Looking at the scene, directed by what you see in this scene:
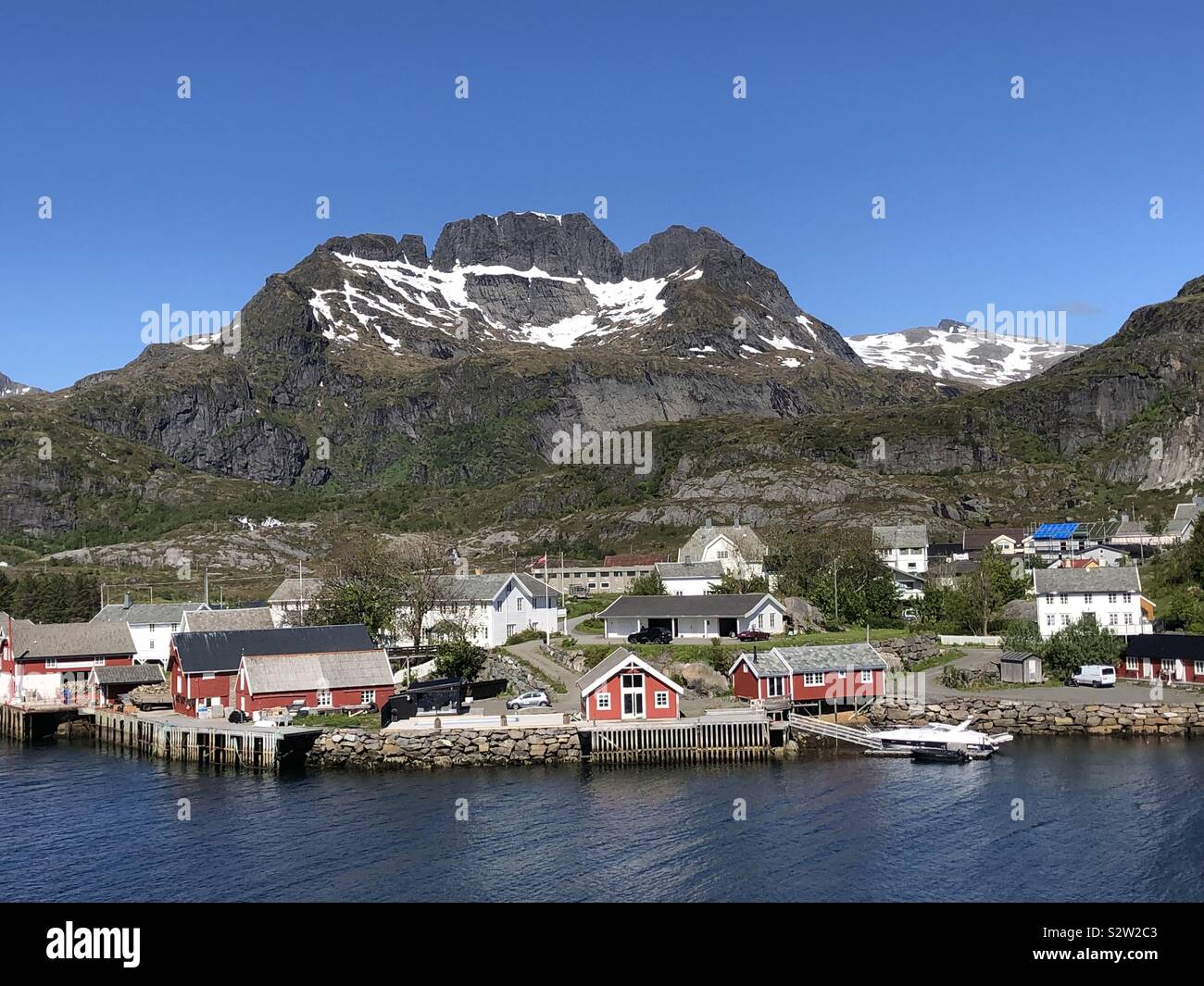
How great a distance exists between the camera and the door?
54.3m

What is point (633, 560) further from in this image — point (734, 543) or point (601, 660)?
point (601, 660)

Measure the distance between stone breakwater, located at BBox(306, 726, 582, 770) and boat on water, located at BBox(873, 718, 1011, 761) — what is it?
→ 46.4 ft

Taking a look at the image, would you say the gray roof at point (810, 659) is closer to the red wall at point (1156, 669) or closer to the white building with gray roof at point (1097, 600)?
the red wall at point (1156, 669)

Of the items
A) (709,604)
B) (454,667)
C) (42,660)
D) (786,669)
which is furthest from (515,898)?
(42,660)

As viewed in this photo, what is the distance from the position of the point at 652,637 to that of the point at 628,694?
65.2 feet

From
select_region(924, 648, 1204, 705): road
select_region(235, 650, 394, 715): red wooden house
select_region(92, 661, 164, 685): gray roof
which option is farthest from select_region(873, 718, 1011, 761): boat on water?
select_region(92, 661, 164, 685): gray roof

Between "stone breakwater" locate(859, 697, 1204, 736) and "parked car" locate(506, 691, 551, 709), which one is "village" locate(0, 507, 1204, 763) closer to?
"parked car" locate(506, 691, 551, 709)

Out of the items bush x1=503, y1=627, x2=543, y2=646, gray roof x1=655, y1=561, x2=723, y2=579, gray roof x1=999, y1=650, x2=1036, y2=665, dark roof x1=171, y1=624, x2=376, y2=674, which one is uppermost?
gray roof x1=655, y1=561, x2=723, y2=579

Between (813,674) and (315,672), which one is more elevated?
(315,672)

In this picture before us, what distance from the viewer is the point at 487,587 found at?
81562 millimetres

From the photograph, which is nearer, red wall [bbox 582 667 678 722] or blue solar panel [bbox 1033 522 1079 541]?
red wall [bbox 582 667 678 722]

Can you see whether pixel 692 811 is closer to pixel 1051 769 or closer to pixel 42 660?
pixel 1051 769

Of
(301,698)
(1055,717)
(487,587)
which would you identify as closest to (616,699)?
(301,698)
